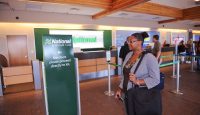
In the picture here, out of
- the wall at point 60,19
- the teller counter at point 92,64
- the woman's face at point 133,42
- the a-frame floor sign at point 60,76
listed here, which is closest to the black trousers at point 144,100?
the woman's face at point 133,42

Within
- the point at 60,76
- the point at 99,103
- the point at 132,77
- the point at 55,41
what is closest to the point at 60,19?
the point at 99,103

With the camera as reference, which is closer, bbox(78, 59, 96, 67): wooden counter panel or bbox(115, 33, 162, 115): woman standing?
bbox(115, 33, 162, 115): woman standing

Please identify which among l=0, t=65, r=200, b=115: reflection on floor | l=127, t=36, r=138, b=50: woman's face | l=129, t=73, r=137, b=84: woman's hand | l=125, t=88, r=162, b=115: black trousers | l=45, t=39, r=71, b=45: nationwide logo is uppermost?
l=45, t=39, r=71, b=45: nationwide logo

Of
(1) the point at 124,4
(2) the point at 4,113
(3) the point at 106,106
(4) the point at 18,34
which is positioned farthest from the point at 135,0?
(4) the point at 18,34

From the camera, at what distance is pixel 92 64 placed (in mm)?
6160

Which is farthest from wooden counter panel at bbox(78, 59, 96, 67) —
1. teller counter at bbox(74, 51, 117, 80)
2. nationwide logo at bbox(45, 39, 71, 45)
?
nationwide logo at bbox(45, 39, 71, 45)

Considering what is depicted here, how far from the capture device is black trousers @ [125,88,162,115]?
167 cm

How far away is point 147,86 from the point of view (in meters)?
1.62

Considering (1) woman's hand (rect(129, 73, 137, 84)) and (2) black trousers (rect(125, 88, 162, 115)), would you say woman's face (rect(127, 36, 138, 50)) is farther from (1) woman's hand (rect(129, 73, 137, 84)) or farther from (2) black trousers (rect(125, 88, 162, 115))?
(2) black trousers (rect(125, 88, 162, 115))

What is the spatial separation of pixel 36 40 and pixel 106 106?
4862 millimetres

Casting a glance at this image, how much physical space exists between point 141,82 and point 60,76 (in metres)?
1.41

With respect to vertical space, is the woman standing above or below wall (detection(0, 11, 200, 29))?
below

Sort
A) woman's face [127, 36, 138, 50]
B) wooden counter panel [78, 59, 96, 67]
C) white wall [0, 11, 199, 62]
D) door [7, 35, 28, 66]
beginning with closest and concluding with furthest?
woman's face [127, 36, 138, 50] < wooden counter panel [78, 59, 96, 67] < white wall [0, 11, 199, 62] < door [7, 35, 28, 66]

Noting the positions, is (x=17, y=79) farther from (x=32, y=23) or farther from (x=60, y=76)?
(x=60, y=76)
